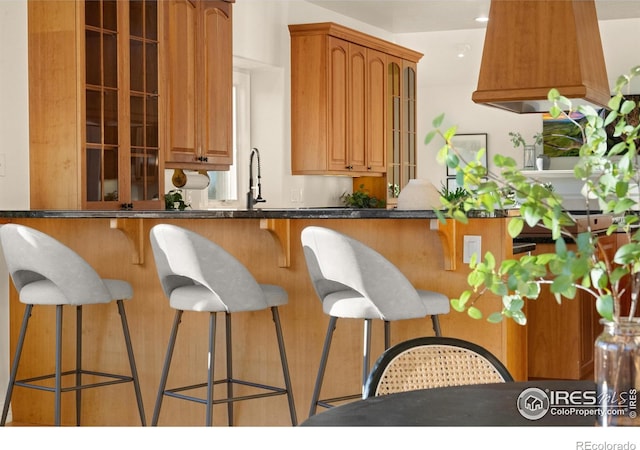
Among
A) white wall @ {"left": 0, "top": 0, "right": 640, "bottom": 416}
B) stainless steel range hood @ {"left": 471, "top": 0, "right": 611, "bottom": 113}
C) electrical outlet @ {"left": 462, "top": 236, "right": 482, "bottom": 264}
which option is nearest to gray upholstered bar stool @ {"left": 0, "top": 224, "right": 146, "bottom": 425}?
white wall @ {"left": 0, "top": 0, "right": 640, "bottom": 416}

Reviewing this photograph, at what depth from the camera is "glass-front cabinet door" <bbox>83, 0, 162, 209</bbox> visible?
4828mm

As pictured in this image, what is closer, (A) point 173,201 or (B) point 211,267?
(B) point 211,267

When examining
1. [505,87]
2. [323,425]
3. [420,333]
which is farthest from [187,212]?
[323,425]

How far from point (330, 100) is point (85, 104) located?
3006 mm

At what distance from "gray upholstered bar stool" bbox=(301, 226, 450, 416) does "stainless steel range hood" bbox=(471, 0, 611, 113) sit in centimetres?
103

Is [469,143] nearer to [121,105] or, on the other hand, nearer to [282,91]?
[282,91]

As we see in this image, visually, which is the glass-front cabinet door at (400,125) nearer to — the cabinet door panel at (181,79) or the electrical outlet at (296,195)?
the electrical outlet at (296,195)

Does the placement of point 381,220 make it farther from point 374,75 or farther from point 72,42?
point 374,75

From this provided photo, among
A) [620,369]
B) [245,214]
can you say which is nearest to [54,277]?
[245,214]

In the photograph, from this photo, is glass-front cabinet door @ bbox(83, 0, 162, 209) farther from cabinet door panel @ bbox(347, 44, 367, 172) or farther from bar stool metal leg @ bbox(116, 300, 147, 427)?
cabinet door panel @ bbox(347, 44, 367, 172)

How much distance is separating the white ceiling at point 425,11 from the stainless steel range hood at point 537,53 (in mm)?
3827

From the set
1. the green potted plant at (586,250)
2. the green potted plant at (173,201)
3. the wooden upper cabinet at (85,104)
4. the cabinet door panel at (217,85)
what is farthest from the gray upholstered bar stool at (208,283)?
the green potted plant at (586,250)

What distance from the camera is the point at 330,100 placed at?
746 cm
